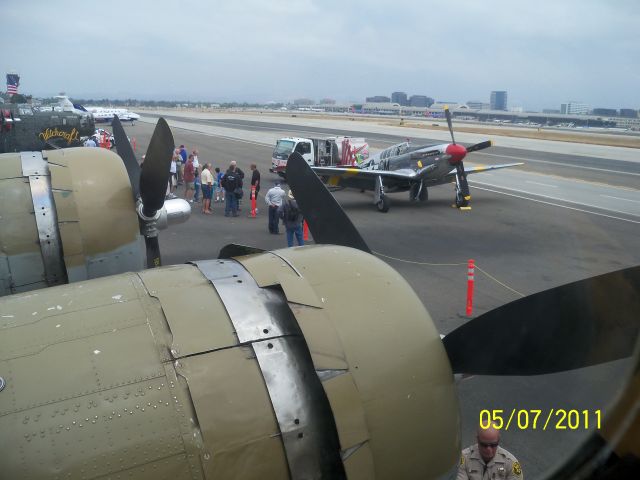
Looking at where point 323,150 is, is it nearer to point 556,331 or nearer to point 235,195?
point 235,195

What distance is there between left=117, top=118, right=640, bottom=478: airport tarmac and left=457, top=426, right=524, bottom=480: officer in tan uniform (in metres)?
0.31

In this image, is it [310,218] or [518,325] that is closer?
[518,325]

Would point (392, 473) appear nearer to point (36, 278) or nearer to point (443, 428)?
point (443, 428)

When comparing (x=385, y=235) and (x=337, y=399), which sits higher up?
(x=337, y=399)

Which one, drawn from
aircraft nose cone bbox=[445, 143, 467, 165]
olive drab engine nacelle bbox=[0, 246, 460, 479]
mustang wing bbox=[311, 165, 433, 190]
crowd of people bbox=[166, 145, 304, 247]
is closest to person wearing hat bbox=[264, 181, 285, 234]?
crowd of people bbox=[166, 145, 304, 247]

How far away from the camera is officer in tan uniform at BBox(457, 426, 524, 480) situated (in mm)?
3545

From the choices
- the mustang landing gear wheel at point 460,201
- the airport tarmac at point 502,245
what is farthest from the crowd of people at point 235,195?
the mustang landing gear wheel at point 460,201

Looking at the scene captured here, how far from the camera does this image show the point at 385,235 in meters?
14.7

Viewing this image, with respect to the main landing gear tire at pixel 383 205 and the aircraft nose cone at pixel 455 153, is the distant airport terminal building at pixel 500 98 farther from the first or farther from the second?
the aircraft nose cone at pixel 455 153

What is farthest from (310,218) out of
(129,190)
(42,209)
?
(42,209)

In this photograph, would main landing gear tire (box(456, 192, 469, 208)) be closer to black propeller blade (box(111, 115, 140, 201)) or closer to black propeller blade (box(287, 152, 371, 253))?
black propeller blade (box(111, 115, 140, 201))

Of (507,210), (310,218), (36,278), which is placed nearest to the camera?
(310,218)

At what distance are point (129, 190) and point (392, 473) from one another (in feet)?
14.9

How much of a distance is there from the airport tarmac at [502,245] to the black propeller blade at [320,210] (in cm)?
184
